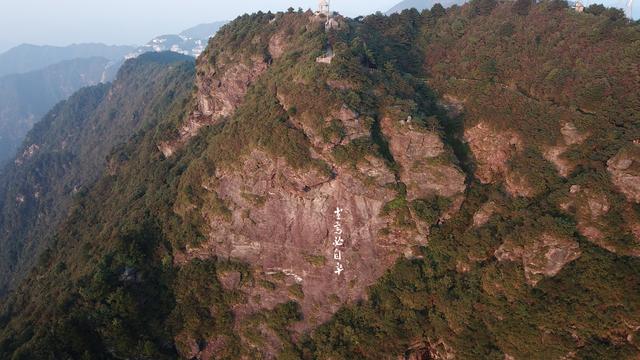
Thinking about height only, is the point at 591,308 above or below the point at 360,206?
below

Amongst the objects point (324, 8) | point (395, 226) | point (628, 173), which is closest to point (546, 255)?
point (628, 173)

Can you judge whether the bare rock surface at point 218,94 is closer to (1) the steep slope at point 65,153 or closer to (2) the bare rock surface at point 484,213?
(1) the steep slope at point 65,153

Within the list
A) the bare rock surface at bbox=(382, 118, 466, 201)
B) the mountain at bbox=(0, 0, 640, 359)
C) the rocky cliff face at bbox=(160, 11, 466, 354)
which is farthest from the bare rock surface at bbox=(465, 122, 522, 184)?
the rocky cliff face at bbox=(160, 11, 466, 354)

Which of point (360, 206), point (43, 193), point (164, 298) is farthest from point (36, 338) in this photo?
point (43, 193)

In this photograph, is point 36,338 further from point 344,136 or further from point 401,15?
point 401,15

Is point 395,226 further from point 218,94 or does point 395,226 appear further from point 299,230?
point 218,94

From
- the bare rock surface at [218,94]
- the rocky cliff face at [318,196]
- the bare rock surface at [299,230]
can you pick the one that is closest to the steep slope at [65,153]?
the bare rock surface at [218,94]
